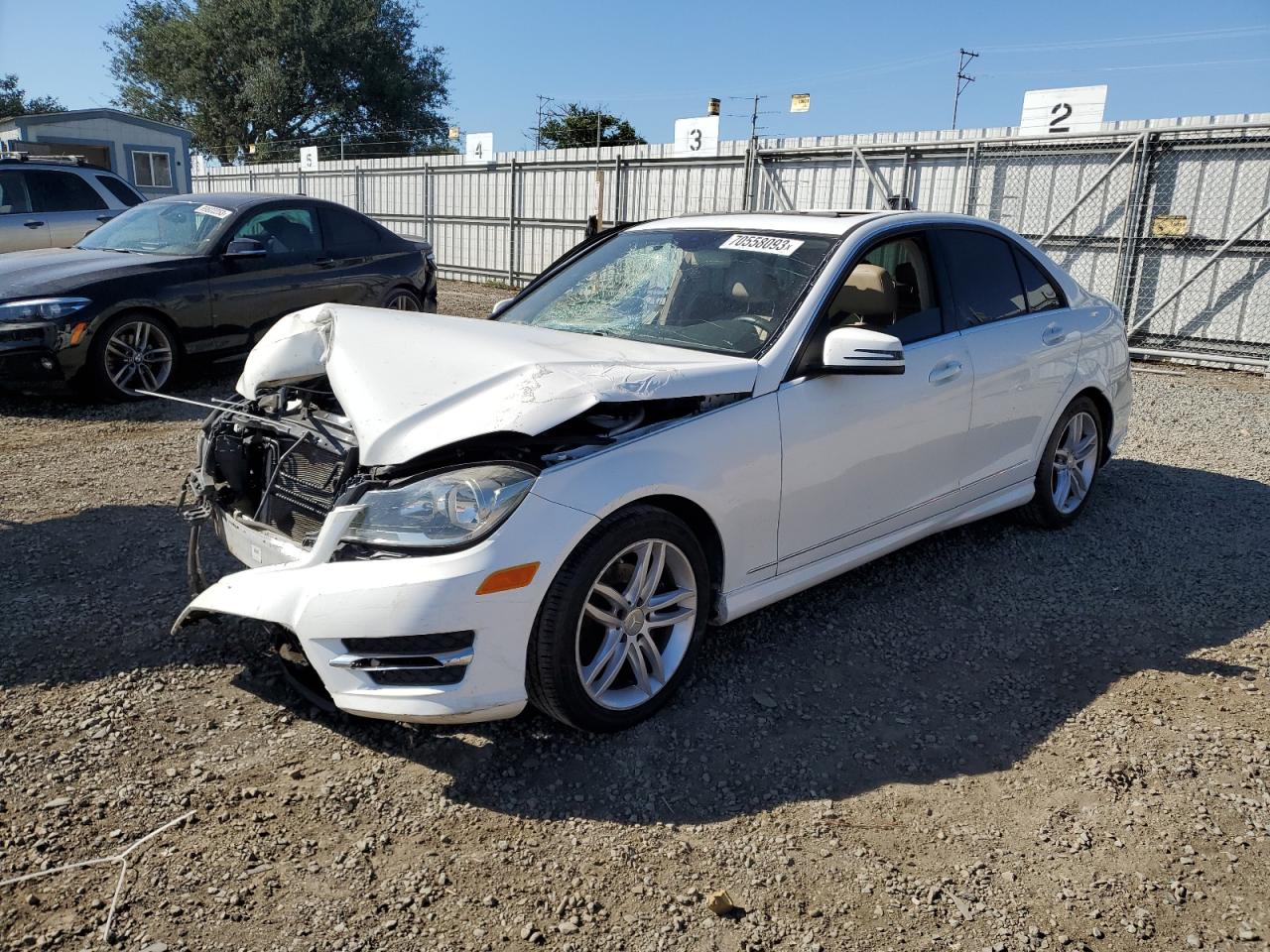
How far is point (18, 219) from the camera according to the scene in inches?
393

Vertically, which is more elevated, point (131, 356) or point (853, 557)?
point (131, 356)

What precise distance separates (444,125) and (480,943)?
46852 millimetres

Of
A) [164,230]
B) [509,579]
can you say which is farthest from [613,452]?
[164,230]

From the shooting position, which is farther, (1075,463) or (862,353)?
(1075,463)

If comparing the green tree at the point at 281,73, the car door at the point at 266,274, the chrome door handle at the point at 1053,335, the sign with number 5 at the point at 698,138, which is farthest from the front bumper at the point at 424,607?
the green tree at the point at 281,73

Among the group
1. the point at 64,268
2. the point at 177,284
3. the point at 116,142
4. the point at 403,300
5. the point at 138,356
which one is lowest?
the point at 138,356

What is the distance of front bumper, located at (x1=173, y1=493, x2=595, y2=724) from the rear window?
9680 millimetres

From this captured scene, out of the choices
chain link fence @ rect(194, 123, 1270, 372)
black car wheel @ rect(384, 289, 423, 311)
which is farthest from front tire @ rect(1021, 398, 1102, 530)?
black car wheel @ rect(384, 289, 423, 311)

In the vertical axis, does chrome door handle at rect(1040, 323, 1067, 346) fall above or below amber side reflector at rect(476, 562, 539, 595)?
above

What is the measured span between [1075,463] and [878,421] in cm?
212

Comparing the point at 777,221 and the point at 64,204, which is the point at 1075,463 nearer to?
the point at 777,221

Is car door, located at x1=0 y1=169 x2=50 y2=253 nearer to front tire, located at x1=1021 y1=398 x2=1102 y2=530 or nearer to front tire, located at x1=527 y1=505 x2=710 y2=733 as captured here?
front tire, located at x1=527 y1=505 x2=710 y2=733

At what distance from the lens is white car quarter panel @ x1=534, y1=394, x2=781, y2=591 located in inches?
110

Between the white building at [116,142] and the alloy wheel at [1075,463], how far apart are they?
775 inches
